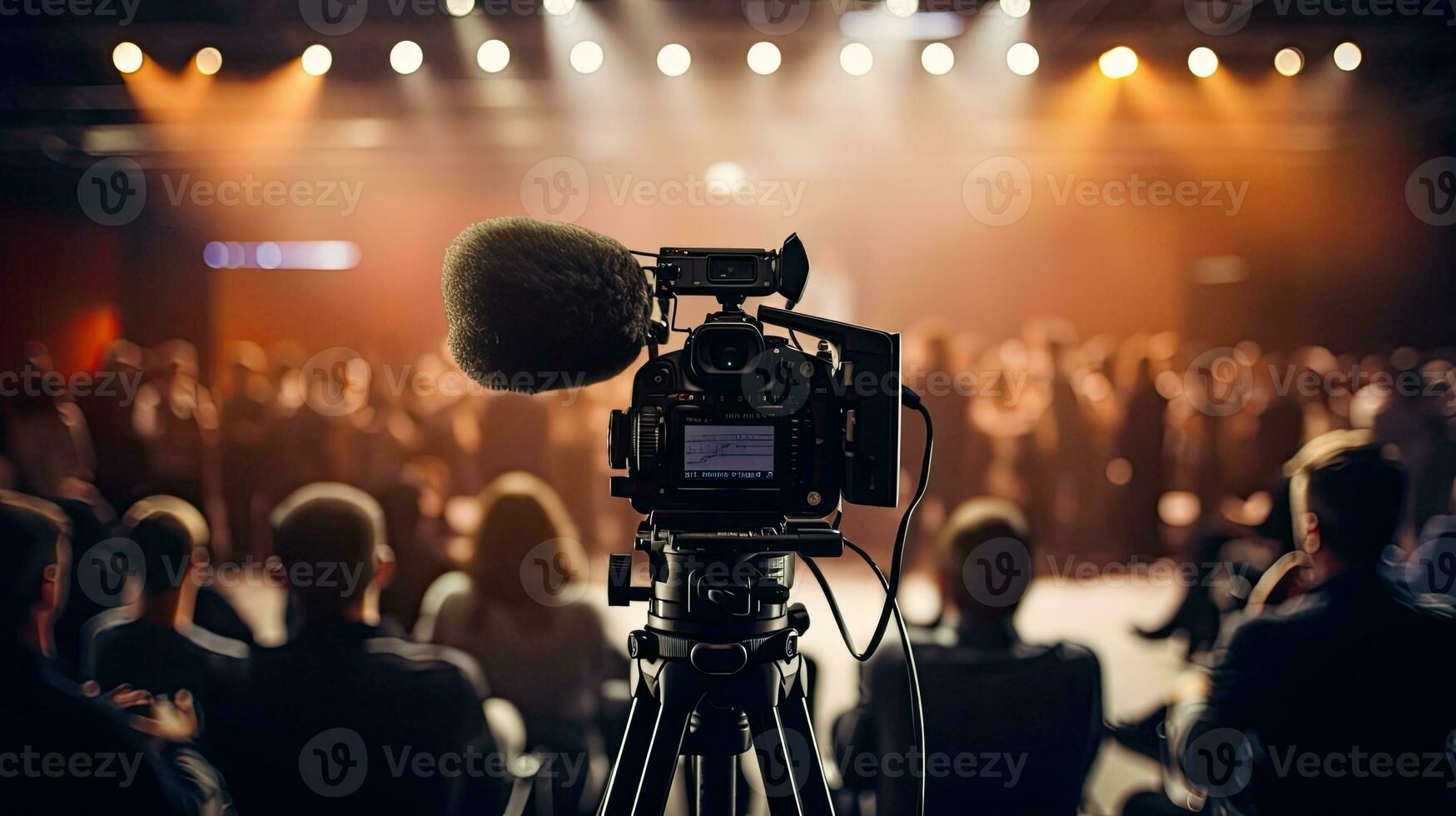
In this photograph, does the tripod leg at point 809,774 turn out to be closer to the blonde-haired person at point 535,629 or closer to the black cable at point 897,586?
the black cable at point 897,586

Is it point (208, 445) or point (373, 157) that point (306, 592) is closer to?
point (208, 445)

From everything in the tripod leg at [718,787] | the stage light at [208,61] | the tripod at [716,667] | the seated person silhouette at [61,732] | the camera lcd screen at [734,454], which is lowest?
the seated person silhouette at [61,732]

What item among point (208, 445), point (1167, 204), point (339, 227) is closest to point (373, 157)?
point (339, 227)

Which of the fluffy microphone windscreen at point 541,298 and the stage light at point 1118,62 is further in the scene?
the stage light at point 1118,62

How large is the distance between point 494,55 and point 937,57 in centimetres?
116

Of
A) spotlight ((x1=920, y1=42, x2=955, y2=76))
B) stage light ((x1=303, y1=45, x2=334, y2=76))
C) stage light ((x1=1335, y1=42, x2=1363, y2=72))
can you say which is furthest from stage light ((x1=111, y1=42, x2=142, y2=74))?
stage light ((x1=1335, y1=42, x2=1363, y2=72))

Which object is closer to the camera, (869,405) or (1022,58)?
(869,405)

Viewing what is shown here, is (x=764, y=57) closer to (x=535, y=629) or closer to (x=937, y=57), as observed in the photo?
(x=937, y=57)

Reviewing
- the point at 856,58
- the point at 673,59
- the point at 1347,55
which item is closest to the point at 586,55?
the point at 673,59

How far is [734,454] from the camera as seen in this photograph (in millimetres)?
827

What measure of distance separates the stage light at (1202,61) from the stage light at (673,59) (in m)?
1.32

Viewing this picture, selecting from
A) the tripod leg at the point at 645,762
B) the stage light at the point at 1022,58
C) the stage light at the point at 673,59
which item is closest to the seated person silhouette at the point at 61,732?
the tripod leg at the point at 645,762

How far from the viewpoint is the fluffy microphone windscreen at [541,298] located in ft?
2.83

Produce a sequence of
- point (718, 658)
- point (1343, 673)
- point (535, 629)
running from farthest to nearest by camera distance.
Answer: point (535, 629), point (1343, 673), point (718, 658)
